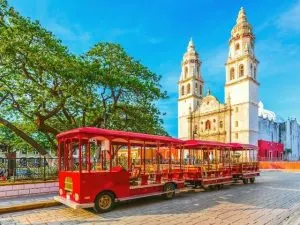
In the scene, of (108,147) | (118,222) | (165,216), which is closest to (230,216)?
(165,216)

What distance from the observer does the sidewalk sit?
370 inches

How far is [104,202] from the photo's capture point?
952 cm

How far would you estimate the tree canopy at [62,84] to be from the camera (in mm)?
15406

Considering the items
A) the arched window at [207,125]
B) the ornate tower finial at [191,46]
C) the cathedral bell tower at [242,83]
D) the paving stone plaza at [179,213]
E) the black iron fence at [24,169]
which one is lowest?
the paving stone plaza at [179,213]

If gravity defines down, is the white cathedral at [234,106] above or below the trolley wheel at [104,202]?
above

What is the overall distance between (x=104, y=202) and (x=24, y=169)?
213 inches

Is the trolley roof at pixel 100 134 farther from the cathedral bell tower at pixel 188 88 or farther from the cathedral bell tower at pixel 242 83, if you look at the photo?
the cathedral bell tower at pixel 188 88

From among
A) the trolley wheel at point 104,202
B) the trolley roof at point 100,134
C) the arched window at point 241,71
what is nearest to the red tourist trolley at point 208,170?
the trolley roof at point 100,134

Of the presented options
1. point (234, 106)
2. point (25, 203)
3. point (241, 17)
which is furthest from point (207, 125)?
point (25, 203)

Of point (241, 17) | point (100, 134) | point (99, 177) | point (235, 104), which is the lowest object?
point (99, 177)

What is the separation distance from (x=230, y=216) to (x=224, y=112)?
160 feet

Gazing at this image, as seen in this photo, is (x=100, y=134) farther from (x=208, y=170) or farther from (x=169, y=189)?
(x=208, y=170)

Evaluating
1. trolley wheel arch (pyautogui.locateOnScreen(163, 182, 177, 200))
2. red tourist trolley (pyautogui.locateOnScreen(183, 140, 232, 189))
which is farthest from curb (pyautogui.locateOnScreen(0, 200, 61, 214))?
red tourist trolley (pyautogui.locateOnScreen(183, 140, 232, 189))

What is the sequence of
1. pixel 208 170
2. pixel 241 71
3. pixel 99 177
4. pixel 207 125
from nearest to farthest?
pixel 99 177
pixel 208 170
pixel 241 71
pixel 207 125
